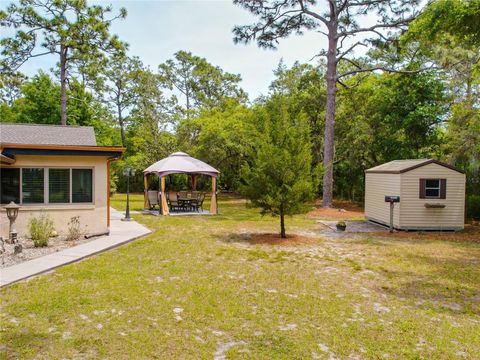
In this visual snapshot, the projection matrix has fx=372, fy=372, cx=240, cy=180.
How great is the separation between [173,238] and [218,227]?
8.59 feet

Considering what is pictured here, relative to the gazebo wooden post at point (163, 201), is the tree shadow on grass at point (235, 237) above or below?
below

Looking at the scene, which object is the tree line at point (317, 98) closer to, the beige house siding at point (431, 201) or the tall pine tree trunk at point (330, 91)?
the tall pine tree trunk at point (330, 91)

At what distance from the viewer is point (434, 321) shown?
4.80m

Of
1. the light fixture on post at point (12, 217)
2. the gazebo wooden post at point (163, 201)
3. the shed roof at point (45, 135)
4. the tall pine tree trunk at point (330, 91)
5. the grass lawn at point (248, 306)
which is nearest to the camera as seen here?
the grass lawn at point (248, 306)

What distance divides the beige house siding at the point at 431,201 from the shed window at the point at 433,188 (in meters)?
0.11

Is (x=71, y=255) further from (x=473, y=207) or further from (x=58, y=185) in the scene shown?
(x=473, y=207)

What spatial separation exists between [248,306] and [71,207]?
698cm

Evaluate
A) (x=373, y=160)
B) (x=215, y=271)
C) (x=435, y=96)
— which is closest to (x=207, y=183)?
(x=373, y=160)

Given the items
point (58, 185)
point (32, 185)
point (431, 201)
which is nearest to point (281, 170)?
point (431, 201)

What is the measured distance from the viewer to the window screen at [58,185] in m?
10.1

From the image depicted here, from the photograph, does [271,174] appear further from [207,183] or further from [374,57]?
[207,183]

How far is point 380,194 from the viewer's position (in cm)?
1402

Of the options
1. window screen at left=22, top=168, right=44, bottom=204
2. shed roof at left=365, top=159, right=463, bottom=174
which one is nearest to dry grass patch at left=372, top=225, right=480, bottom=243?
shed roof at left=365, top=159, right=463, bottom=174

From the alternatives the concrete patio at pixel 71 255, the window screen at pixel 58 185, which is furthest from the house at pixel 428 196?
the window screen at pixel 58 185
